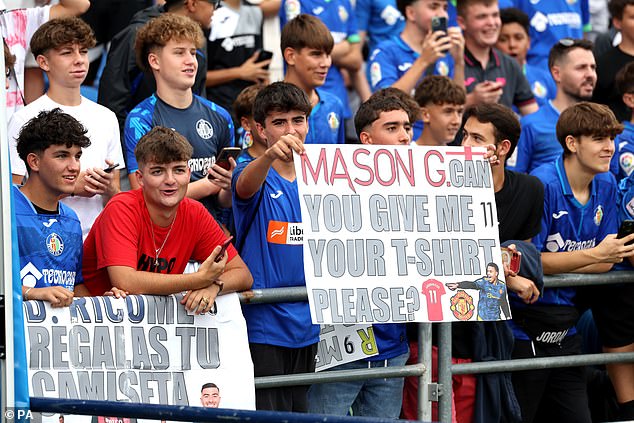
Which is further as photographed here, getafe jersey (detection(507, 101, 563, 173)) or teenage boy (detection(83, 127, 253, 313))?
getafe jersey (detection(507, 101, 563, 173))

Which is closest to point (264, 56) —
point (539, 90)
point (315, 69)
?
point (315, 69)

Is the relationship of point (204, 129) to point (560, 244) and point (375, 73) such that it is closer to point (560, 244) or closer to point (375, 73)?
point (560, 244)

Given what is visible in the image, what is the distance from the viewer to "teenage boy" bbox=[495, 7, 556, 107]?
406 inches

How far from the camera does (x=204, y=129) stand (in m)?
7.26

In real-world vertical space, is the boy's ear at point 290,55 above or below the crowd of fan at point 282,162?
above

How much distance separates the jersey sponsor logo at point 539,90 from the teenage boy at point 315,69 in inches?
107

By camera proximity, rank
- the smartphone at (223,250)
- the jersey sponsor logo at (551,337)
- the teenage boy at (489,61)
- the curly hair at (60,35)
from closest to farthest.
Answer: the smartphone at (223,250) < the curly hair at (60,35) < the jersey sponsor logo at (551,337) < the teenage boy at (489,61)

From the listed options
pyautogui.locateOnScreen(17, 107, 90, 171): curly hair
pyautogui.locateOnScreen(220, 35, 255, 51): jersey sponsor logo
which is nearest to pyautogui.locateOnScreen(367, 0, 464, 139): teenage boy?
pyautogui.locateOnScreen(220, 35, 255, 51): jersey sponsor logo

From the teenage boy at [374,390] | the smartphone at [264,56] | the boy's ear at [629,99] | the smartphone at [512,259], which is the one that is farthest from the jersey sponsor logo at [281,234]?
the boy's ear at [629,99]

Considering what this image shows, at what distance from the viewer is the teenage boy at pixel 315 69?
26.1ft

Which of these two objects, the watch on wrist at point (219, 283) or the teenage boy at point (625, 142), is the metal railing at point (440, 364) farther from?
the teenage boy at point (625, 142)

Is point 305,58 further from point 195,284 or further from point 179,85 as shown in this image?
point 195,284

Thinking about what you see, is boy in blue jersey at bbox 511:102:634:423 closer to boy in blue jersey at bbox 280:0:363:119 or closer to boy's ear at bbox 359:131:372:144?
boy's ear at bbox 359:131:372:144

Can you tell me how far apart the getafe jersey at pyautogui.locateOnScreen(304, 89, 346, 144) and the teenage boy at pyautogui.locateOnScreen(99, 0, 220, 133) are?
753 millimetres
